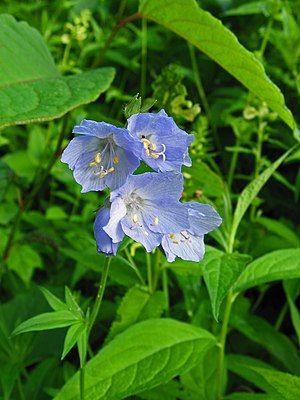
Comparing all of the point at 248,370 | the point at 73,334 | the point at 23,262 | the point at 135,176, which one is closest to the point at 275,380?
the point at 248,370

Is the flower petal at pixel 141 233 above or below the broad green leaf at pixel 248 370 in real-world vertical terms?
above

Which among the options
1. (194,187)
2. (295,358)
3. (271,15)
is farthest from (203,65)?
(295,358)

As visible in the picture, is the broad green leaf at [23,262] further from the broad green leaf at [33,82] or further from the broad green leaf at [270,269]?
the broad green leaf at [270,269]

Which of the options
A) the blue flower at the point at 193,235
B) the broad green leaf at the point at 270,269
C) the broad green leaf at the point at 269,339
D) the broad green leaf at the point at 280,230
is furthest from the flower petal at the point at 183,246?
the broad green leaf at the point at 280,230

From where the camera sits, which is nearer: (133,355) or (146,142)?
(146,142)

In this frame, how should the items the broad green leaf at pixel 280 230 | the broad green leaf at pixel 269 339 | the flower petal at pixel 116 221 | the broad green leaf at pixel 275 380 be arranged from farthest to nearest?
the broad green leaf at pixel 280 230
the broad green leaf at pixel 269 339
the broad green leaf at pixel 275 380
the flower petal at pixel 116 221

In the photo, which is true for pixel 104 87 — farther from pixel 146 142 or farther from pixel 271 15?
pixel 271 15

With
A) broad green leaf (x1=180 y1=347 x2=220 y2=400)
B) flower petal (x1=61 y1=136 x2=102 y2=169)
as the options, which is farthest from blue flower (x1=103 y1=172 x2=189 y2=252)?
broad green leaf (x1=180 y1=347 x2=220 y2=400)

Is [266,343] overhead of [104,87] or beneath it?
beneath
